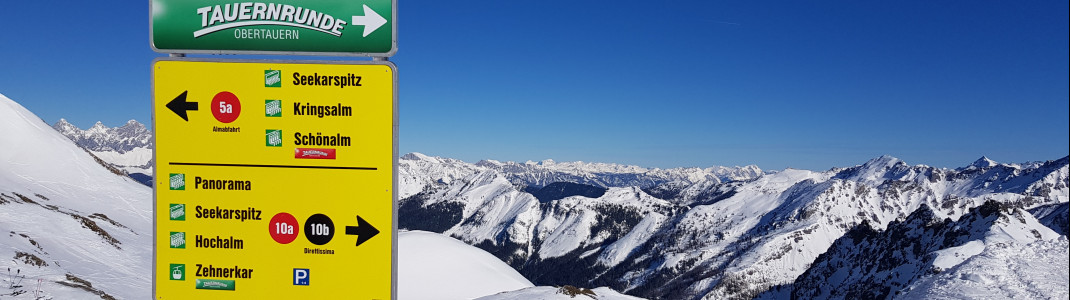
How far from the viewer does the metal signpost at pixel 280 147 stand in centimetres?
511

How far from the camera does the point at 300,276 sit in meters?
5.43

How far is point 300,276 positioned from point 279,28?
2.65m

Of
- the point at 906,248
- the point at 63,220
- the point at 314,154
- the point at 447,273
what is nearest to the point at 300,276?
the point at 314,154

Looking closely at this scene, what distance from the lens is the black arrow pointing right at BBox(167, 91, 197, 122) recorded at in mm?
5275

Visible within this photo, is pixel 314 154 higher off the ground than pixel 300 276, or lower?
higher

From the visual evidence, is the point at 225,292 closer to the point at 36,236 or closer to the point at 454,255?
the point at 454,255

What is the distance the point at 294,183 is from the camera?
17.3 ft

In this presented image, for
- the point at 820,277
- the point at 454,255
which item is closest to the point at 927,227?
the point at 820,277

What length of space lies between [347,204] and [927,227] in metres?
179

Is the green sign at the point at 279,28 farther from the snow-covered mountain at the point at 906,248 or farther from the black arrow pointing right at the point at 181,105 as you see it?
the snow-covered mountain at the point at 906,248

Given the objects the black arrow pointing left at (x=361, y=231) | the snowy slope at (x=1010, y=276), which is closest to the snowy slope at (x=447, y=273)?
the black arrow pointing left at (x=361, y=231)

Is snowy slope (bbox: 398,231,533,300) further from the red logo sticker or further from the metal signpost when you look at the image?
the red logo sticker

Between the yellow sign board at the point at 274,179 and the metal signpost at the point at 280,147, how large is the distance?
11 millimetres

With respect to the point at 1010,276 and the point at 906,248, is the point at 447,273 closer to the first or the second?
the point at 1010,276
